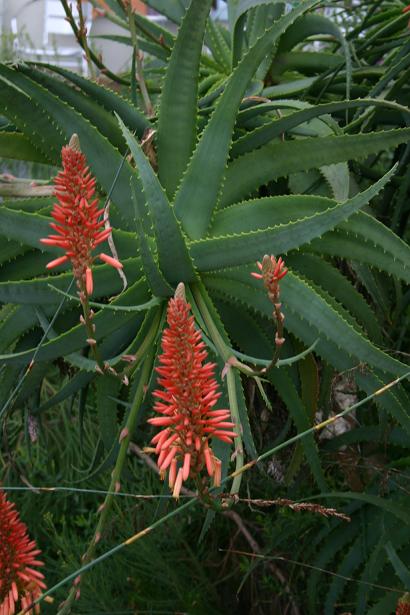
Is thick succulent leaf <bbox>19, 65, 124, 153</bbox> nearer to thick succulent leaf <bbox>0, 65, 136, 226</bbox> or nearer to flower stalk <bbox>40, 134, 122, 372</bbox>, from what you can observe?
thick succulent leaf <bbox>0, 65, 136, 226</bbox>

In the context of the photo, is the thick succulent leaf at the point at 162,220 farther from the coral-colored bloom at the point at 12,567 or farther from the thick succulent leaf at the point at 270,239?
the coral-colored bloom at the point at 12,567

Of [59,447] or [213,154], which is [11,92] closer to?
[213,154]

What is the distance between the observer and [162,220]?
3.05 feet

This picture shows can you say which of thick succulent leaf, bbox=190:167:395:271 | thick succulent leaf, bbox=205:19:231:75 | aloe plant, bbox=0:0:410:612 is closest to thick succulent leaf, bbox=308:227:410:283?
aloe plant, bbox=0:0:410:612

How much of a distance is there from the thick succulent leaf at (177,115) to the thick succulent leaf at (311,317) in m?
0.14

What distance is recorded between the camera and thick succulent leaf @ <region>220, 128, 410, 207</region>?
1075mm

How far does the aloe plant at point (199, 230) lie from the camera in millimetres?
971

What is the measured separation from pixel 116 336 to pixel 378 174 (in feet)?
1.74

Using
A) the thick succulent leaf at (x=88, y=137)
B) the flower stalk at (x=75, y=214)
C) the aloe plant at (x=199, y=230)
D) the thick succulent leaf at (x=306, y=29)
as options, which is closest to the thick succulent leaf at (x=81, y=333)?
the aloe plant at (x=199, y=230)

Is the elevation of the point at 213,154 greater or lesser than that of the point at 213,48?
lesser

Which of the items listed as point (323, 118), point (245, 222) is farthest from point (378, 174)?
point (245, 222)

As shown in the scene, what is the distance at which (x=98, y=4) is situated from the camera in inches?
63.2

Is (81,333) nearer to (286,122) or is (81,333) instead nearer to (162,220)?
(162,220)

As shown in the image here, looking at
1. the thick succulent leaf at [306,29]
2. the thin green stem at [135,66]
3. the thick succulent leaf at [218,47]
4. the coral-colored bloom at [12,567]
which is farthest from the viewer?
the thick succulent leaf at [218,47]
